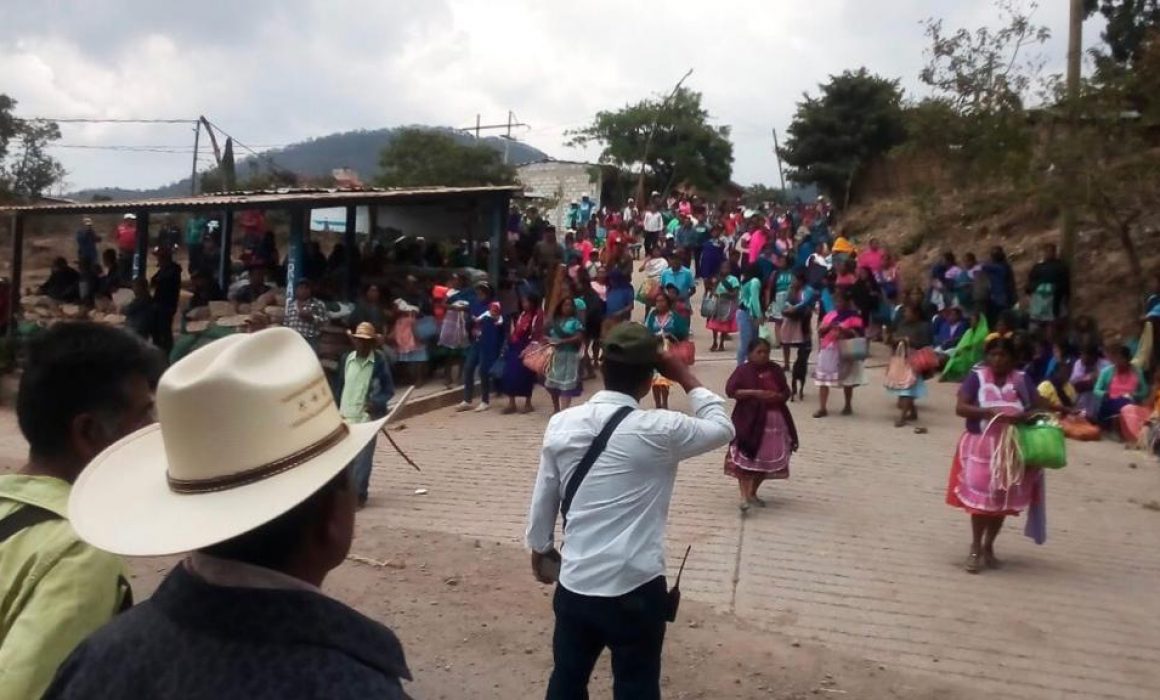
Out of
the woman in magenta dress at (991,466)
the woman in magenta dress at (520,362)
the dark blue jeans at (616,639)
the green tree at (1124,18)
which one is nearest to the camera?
the dark blue jeans at (616,639)

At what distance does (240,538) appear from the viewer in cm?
171

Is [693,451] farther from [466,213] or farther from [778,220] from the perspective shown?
[778,220]

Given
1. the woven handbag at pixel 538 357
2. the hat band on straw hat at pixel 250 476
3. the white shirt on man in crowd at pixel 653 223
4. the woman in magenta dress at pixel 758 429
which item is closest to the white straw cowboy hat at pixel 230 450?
the hat band on straw hat at pixel 250 476

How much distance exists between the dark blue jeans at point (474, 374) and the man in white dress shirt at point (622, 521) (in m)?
10.7

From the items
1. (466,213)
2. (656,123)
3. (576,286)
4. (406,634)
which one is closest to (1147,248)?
(576,286)

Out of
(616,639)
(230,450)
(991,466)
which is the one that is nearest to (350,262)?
(991,466)

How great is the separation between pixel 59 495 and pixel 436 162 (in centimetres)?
4003

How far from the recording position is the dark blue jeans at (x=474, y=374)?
49.5ft

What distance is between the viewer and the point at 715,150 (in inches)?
2237

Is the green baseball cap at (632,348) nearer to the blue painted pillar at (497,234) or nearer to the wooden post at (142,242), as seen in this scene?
the blue painted pillar at (497,234)

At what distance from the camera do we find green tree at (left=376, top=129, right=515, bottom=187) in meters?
40.8

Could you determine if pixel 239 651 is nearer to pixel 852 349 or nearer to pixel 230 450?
pixel 230 450

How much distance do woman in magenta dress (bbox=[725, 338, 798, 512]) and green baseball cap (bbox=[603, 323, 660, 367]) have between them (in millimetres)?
5514

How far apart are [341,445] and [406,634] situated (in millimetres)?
5198
